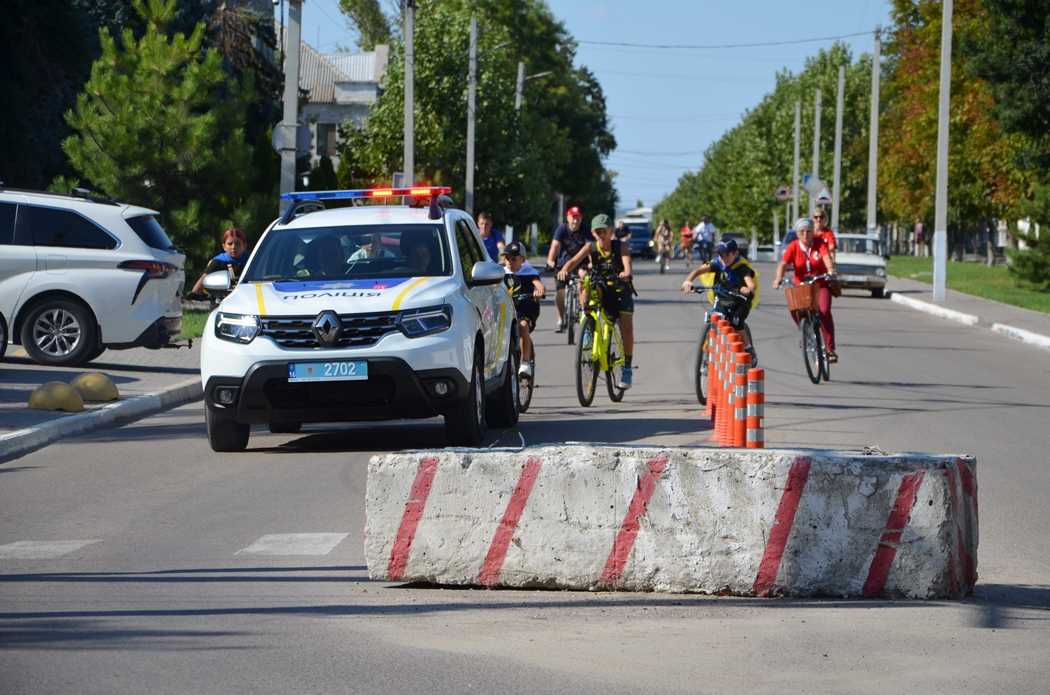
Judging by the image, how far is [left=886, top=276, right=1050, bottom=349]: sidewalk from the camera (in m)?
28.4

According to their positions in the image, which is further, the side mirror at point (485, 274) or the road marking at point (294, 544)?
the side mirror at point (485, 274)

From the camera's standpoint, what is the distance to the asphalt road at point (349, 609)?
614 cm

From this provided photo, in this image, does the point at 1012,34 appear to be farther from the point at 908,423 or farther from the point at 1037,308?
the point at 908,423

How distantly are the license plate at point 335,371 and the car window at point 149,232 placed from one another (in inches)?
338

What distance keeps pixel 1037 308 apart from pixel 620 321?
67.4 ft

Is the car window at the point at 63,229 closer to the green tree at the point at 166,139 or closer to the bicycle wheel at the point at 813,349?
the bicycle wheel at the point at 813,349

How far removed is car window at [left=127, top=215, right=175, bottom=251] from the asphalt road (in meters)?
6.39

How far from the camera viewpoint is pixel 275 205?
30625 mm

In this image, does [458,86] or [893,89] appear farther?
[893,89]

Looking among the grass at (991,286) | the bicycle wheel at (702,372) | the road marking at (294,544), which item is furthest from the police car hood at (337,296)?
the grass at (991,286)

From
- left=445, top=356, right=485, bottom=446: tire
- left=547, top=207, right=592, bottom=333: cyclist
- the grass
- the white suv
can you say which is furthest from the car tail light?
the grass

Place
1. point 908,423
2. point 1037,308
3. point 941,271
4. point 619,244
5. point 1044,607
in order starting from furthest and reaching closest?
1. point 941,271
2. point 1037,308
3. point 619,244
4. point 908,423
5. point 1044,607

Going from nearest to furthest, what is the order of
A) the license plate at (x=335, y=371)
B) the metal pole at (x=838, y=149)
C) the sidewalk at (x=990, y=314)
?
1. the license plate at (x=335, y=371)
2. the sidewalk at (x=990, y=314)
3. the metal pole at (x=838, y=149)

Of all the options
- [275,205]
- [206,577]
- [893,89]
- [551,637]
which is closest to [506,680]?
[551,637]
